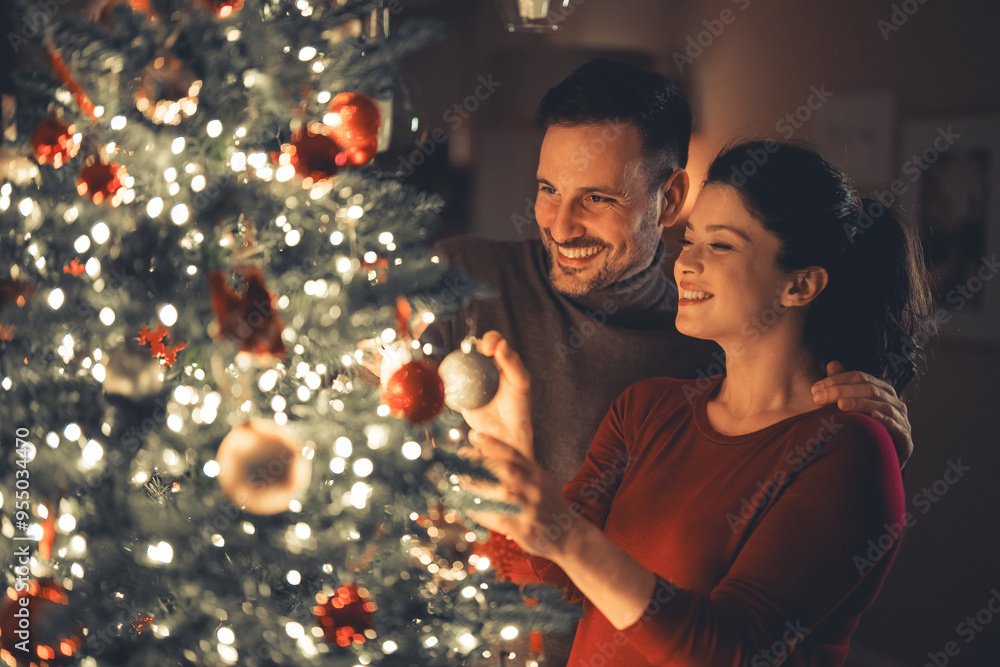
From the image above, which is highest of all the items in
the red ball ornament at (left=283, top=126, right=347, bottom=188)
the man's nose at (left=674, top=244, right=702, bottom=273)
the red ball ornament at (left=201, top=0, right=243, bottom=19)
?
the red ball ornament at (left=201, top=0, right=243, bottom=19)

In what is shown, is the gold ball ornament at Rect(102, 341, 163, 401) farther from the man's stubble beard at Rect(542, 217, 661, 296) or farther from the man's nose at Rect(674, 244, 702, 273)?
the man's stubble beard at Rect(542, 217, 661, 296)

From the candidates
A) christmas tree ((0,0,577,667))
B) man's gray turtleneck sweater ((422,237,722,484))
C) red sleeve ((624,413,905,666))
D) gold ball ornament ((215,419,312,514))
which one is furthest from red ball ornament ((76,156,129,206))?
man's gray turtleneck sweater ((422,237,722,484))

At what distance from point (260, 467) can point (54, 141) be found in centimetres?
46

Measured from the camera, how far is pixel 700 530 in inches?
45.7

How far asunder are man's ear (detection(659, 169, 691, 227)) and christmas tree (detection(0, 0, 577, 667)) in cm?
96

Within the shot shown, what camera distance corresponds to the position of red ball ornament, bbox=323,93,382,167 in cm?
86

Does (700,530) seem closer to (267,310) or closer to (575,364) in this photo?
(575,364)

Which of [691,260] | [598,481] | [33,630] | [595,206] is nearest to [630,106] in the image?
[595,206]

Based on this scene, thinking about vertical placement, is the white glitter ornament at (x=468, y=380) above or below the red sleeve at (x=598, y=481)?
above

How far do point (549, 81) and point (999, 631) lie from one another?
Answer: 8.77 ft

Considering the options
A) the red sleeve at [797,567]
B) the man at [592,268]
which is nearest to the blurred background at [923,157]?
the man at [592,268]

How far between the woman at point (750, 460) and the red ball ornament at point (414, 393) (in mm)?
96

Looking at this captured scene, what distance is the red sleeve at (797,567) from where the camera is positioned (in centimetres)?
98

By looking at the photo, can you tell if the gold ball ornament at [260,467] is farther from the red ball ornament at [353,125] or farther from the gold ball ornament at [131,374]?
the red ball ornament at [353,125]
